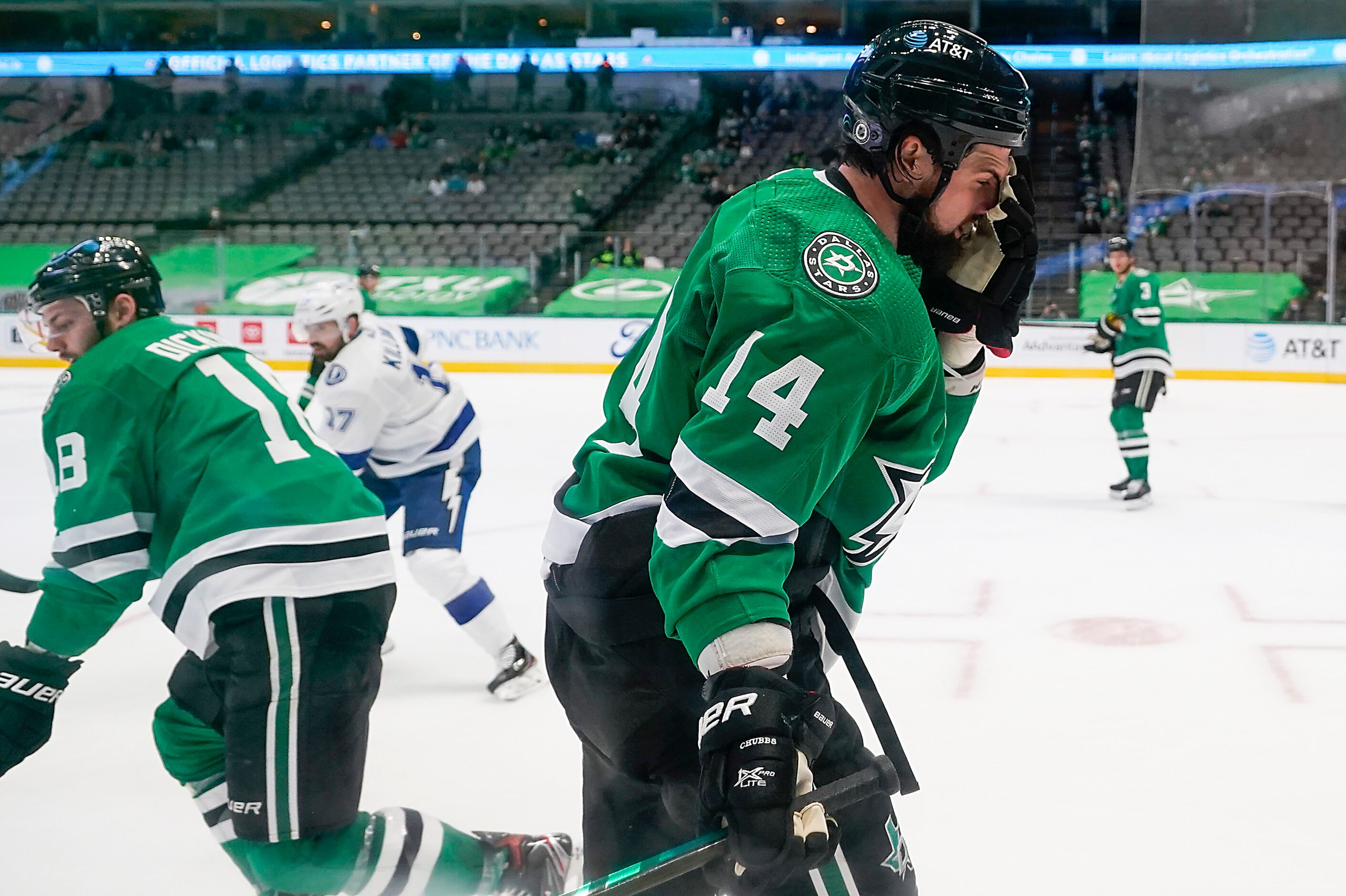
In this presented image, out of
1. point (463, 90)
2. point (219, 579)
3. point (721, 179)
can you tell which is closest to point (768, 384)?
point (219, 579)

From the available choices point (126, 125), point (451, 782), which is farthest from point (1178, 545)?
point (126, 125)

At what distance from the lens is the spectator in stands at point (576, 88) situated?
2091 centimetres

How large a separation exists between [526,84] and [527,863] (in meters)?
20.3

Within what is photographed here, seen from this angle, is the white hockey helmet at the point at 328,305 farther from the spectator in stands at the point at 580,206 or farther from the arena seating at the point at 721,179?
the spectator in stands at the point at 580,206

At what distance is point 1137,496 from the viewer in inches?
239

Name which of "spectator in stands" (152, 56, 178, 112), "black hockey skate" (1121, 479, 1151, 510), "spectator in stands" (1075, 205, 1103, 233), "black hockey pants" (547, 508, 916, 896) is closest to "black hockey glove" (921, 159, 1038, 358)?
"black hockey pants" (547, 508, 916, 896)

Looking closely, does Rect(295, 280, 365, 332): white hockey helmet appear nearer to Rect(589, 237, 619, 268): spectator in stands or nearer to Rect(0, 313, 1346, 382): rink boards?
Rect(0, 313, 1346, 382): rink boards

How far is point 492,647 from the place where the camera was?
11.1 ft

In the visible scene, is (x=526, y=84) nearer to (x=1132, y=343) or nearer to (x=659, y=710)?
(x=1132, y=343)

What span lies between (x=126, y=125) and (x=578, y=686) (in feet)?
75.3

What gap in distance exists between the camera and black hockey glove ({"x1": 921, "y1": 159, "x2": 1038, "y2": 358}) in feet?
4.57

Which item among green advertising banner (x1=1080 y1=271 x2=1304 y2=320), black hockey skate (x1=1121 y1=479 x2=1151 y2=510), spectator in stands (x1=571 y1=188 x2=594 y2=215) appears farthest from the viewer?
spectator in stands (x1=571 y1=188 x2=594 y2=215)

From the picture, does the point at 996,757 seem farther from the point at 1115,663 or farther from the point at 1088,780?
the point at 1115,663

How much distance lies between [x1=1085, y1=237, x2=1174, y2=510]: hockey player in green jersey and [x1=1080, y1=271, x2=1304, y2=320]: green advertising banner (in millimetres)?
5969
